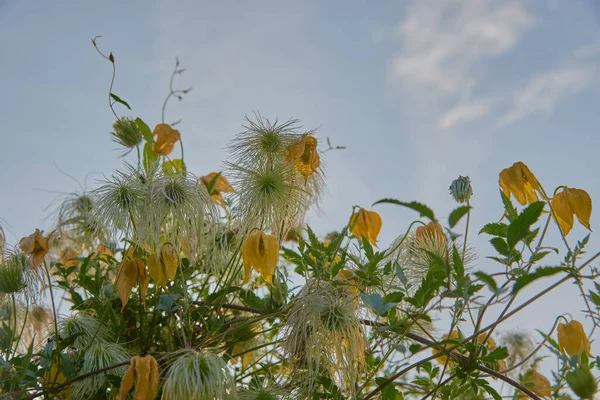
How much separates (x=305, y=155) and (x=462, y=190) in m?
0.29

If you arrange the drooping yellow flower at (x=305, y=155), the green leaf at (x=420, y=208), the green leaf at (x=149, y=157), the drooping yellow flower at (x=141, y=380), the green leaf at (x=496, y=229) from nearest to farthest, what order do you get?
the green leaf at (x=420, y=208) → the drooping yellow flower at (x=141, y=380) → the green leaf at (x=496, y=229) → the drooping yellow flower at (x=305, y=155) → the green leaf at (x=149, y=157)

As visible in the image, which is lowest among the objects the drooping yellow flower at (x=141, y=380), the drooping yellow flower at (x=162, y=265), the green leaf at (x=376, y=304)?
the drooping yellow flower at (x=141, y=380)

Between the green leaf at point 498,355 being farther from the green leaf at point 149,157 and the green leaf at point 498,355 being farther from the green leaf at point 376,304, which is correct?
the green leaf at point 149,157

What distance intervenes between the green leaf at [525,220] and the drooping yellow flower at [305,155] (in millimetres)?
400

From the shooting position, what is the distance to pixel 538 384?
125 cm

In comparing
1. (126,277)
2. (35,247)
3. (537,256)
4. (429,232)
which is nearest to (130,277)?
(126,277)

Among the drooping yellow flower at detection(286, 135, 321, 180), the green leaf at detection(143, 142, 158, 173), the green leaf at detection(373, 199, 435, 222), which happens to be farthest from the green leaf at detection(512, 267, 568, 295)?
the green leaf at detection(143, 142, 158, 173)

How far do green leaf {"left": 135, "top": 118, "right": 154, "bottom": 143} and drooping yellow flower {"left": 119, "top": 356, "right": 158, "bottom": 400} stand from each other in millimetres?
516

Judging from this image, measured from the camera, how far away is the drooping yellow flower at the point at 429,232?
110 centimetres

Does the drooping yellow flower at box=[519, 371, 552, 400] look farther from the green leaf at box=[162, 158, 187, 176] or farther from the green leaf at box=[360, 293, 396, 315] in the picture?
the green leaf at box=[162, 158, 187, 176]

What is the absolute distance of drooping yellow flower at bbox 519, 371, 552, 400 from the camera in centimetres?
117

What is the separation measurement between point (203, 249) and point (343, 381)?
1.17 feet

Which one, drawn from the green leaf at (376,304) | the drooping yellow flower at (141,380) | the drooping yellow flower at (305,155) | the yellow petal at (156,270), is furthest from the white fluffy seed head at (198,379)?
the drooping yellow flower at (305,155)

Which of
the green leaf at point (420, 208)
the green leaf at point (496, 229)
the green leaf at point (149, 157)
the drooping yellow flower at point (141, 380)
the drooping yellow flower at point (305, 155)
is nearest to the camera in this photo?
the green leaf at point (420, 208)
